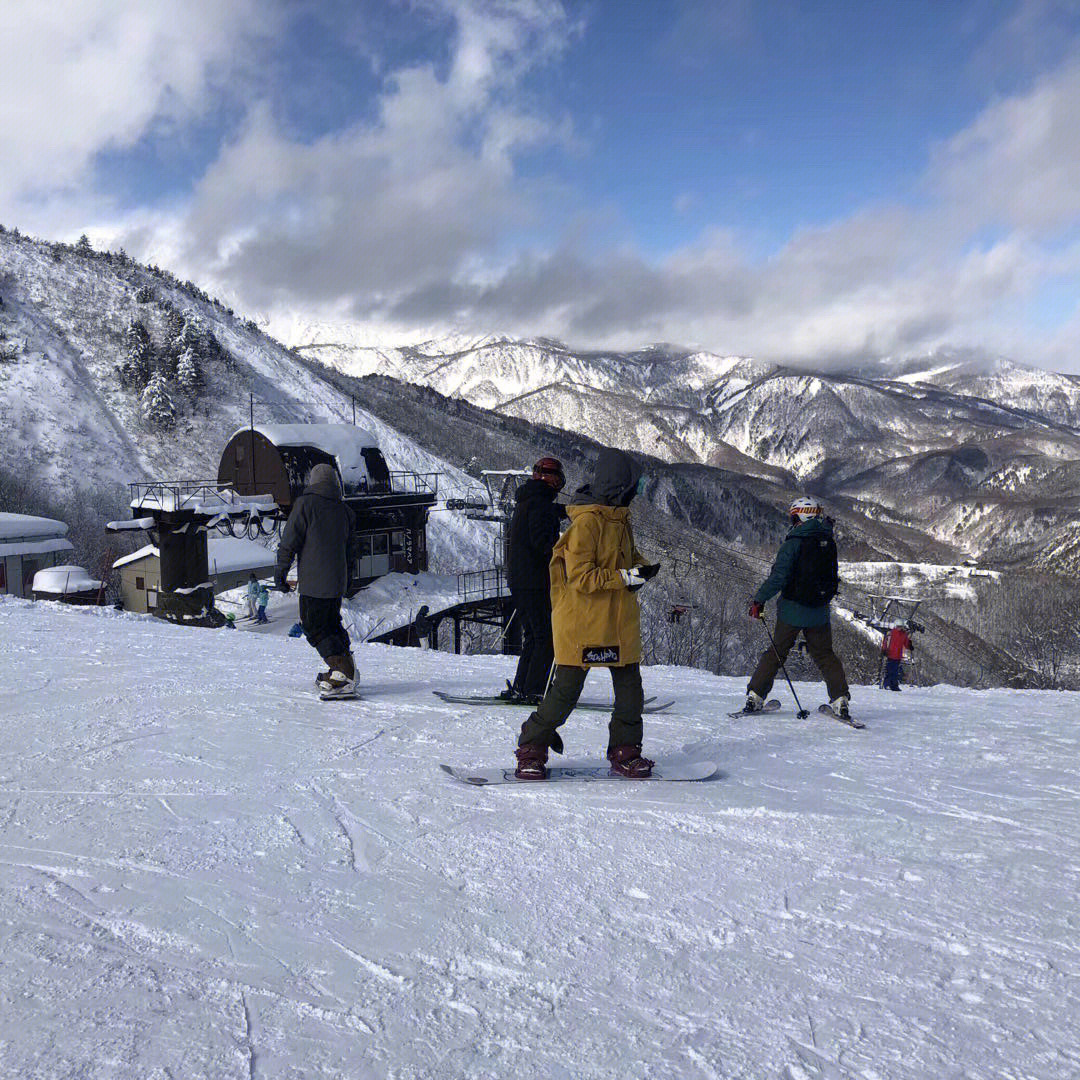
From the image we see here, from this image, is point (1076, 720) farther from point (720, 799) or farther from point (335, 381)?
point (335, 381)

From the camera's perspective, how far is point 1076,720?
8.12 m

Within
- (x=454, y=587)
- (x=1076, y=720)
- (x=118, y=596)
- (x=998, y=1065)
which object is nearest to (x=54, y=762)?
(x=998, y=1065)

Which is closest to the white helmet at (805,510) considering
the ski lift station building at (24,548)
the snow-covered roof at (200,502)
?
the snow-covered roof at (200,502)

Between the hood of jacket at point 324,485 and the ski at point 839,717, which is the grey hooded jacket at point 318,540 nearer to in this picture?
the hood of jacket at point 324,485

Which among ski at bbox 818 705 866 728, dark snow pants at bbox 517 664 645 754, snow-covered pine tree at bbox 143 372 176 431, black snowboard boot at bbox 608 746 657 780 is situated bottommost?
ski at bbox 818 705 866 728

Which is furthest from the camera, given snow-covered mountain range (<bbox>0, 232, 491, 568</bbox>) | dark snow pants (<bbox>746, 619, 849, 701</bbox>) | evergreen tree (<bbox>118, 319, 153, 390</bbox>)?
evergreen tree (<bbox>118, 319, 153, 390</bbox>)

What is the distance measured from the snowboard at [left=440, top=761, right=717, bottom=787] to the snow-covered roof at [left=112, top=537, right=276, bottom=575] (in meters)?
36.2

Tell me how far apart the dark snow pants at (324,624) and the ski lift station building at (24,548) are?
34.0 m

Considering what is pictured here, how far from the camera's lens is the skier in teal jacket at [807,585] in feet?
22.6

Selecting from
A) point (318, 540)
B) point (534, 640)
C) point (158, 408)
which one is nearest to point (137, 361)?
point (158, 408)

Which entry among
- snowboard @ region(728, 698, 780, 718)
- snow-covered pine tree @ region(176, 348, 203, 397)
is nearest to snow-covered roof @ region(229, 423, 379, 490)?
snow-covered pine tree @ region(176, 348, 203, 397)

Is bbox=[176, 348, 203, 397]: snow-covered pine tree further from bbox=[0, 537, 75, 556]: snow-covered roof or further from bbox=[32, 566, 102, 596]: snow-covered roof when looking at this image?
bbox=[32, 566, 102, 596]: snow-covered roof

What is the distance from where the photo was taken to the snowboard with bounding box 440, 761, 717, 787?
4969 millimetres

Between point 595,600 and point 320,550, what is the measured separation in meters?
2.86
